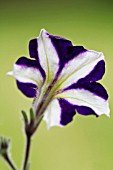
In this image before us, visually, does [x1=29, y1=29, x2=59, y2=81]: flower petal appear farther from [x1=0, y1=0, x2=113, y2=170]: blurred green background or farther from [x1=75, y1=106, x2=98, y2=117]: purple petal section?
[x1=0, y1=0, x2=113, y2=170]: blurred green background

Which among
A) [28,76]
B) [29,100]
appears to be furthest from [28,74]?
[29,100]

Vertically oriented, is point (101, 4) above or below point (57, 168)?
above

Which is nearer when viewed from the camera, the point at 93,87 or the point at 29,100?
the point at 93,87

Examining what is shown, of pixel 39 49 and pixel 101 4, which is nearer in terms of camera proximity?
pixel 39 49

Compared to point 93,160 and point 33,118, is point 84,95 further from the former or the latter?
point 93,160

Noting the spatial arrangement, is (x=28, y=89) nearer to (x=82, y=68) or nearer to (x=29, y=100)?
(x=82, y=68)

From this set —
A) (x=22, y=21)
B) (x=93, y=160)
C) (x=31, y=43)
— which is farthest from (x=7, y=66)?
(x=31, y=43)
